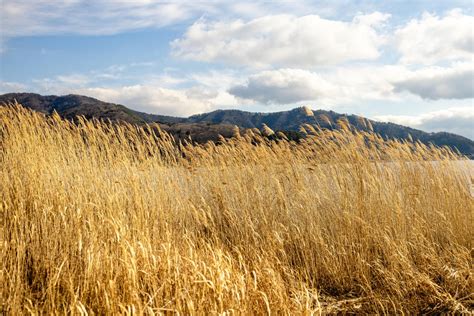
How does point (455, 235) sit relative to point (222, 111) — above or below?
below

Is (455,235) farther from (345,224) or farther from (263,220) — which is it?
(263,220)

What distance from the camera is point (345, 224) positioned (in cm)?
465

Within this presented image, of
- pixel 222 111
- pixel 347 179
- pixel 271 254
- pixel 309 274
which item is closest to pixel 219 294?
pixel 271 254

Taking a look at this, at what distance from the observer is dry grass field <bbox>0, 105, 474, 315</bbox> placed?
354 centimetres

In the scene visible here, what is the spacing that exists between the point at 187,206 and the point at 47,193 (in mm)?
1753

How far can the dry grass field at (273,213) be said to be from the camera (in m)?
3.54

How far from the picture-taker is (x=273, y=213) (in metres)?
5.12

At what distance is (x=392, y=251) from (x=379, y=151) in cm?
200

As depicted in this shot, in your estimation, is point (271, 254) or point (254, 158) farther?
point (254, 158)

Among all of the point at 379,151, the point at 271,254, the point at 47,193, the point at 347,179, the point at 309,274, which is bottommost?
the point at 309,274

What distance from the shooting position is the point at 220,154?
667 centimetres

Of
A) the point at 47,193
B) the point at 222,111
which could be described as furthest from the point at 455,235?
the point at 222,111

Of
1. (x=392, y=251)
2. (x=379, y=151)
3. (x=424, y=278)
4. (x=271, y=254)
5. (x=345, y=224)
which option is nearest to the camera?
(x=424, y=278)

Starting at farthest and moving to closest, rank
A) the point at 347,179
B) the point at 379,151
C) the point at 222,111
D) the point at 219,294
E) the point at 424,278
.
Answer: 1. the point at 222,111
2. the point at 379,151
3. the point at 347,179
4. the point at 424,278
5. the point at 219,294
